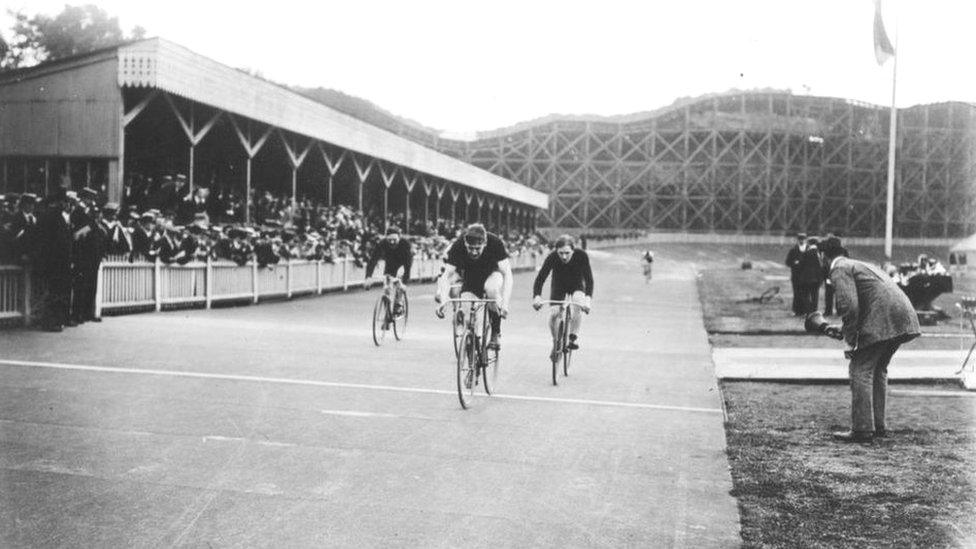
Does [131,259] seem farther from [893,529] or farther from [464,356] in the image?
[893,529]

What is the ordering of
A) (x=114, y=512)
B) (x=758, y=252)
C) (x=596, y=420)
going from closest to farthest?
(x=114, y=512) → (x=596, y=420) → (x=758, y=252)

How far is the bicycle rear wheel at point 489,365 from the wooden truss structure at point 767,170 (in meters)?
96.5

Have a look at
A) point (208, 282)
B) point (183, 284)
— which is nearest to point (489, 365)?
point (183, 284)

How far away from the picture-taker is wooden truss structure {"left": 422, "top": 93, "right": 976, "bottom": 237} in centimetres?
10388

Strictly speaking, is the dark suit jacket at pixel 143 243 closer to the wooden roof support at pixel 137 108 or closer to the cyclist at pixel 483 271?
the wooden roof support at pixel 137 108

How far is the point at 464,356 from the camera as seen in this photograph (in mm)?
9438

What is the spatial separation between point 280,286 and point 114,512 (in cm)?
1901

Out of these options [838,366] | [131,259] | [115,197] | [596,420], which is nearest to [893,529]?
[596,420]

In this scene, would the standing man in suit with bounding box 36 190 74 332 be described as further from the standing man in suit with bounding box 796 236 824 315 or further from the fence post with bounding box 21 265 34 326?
the standing man in suit with bounding box 796 236 824 315

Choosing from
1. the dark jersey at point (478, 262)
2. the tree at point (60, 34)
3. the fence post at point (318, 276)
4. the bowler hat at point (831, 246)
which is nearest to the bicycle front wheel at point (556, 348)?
the dark jersey at point (478, 262)

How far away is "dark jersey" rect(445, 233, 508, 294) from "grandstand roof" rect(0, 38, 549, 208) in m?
13.0

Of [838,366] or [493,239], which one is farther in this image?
[838,366]

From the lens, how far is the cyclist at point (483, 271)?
10000mm

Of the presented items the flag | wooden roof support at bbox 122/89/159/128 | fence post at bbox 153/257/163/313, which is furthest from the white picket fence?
the flag
